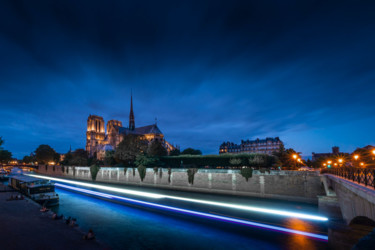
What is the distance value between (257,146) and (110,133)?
97555 millimetres

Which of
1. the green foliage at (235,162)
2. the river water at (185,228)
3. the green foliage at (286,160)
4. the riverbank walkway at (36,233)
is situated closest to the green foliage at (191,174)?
the green foliage at (235,162)

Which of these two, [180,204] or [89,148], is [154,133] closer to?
[89,148]

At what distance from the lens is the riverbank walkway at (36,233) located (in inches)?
377

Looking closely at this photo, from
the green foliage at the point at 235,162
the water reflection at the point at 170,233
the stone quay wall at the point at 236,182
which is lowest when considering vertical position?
the water reflection at the point at 170,233

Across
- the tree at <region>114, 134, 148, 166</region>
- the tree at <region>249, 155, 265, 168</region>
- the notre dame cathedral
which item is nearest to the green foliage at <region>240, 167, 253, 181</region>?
the tree at <region>249, 155, 265, 168</region>

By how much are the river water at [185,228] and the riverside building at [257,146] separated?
4766 inches

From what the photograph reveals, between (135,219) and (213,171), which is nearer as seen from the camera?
(135,219)

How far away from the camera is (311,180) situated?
25.2 meters

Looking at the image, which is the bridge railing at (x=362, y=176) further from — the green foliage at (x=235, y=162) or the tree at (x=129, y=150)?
the tree at (x=129, y=150)

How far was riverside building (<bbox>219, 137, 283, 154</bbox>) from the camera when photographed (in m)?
137

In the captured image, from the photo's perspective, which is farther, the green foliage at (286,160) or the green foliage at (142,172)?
the green foliage at (142,172)

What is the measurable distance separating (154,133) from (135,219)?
84825 mm

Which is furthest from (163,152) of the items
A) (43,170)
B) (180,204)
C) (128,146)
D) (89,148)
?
(89,148)

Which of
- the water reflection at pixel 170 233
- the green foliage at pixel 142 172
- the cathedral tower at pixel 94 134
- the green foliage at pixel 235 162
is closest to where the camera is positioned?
the water reflection at pixel 170 233
